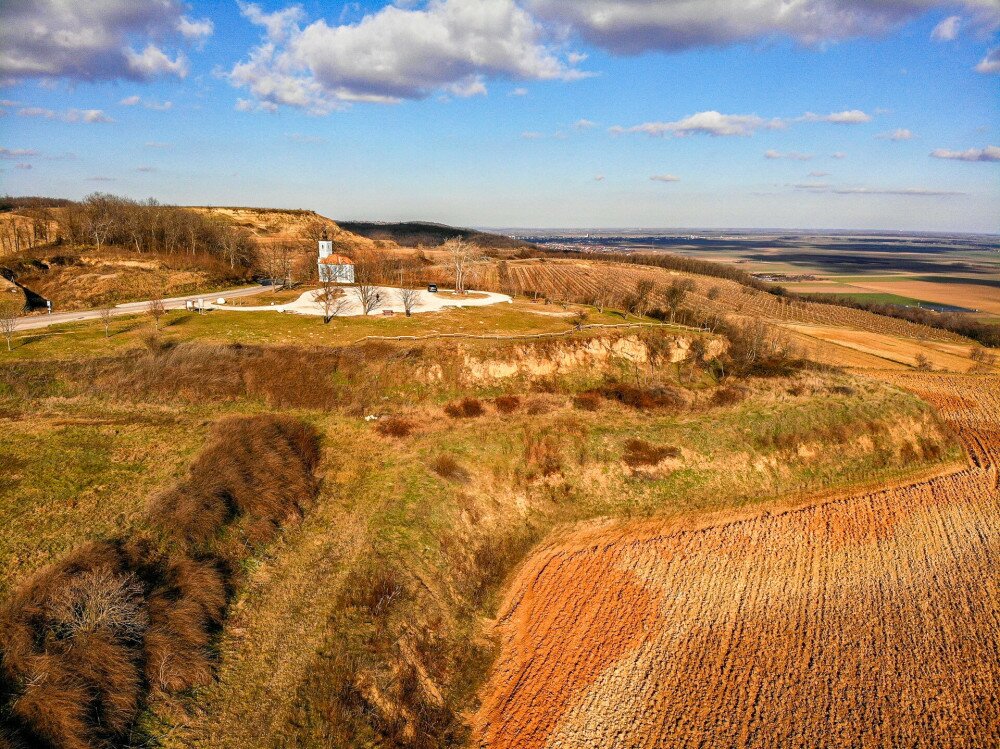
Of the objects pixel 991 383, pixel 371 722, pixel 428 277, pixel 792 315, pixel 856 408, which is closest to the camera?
pixel 371 722

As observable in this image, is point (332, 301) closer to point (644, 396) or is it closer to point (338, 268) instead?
point (338, 268)

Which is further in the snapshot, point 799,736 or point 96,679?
point 799,736

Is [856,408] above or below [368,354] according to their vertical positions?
below

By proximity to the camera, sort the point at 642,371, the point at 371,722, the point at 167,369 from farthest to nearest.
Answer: the point at 642,371
the point at 167,369
the point at 371,722

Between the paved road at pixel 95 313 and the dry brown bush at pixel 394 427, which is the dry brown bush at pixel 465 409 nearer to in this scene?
the dry brown bush at pixel 394 427

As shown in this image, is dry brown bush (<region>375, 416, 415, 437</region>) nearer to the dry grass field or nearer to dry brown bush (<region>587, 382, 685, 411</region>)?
the dry grass field

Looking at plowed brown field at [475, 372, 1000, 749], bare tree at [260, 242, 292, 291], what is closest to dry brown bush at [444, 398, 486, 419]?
plowed brown field at [475, 372, 1000, 749]

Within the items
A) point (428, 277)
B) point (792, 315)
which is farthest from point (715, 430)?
point (792, 315)

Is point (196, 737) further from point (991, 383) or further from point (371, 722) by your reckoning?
point (991, 383)
